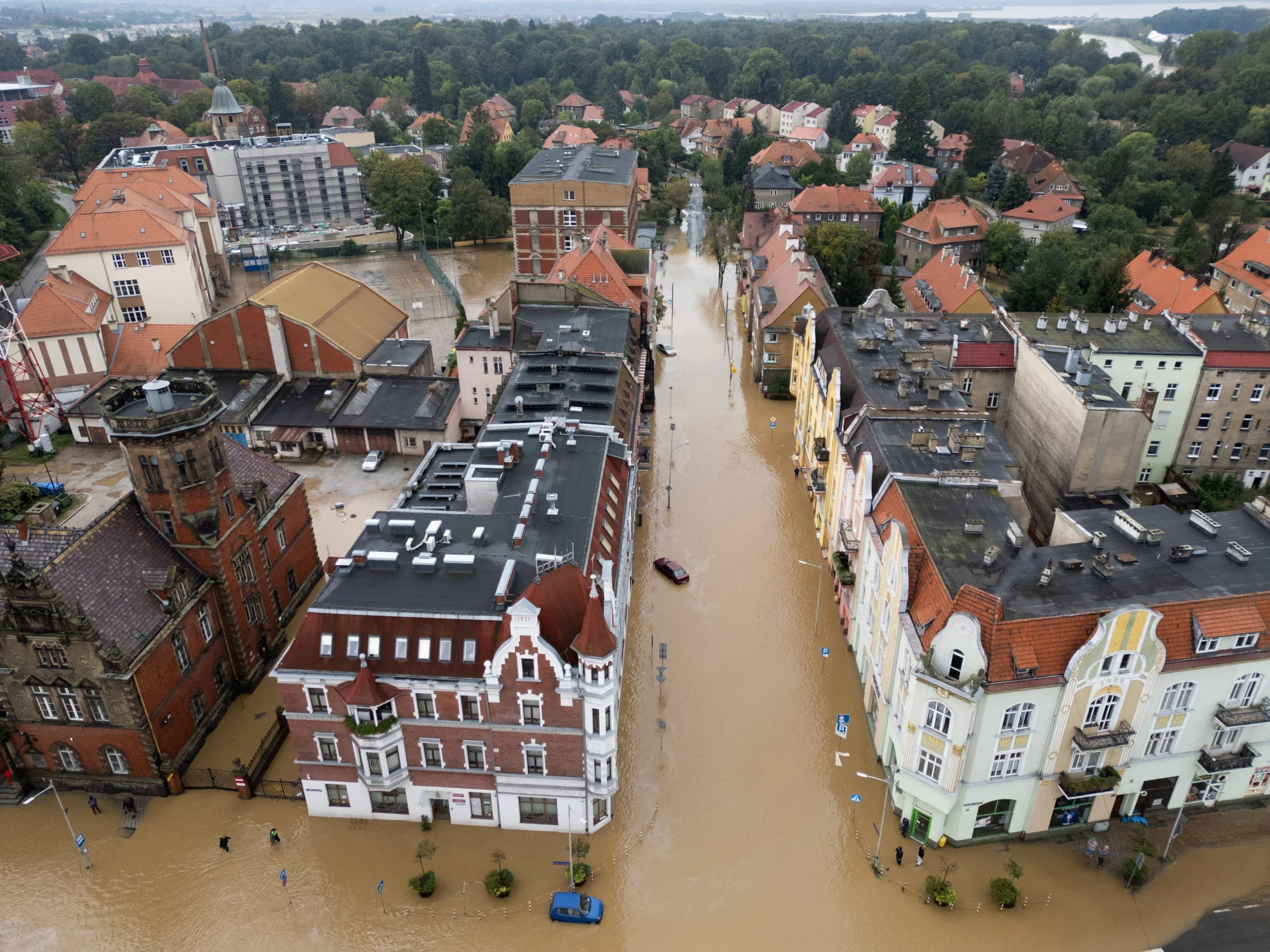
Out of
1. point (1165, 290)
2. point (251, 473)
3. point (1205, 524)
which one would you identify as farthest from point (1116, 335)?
point (251, 473)

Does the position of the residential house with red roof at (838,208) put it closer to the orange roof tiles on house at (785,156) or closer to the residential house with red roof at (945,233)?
the residential house with red roof at (945,233)

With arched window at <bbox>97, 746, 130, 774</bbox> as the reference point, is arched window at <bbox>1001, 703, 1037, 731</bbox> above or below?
above

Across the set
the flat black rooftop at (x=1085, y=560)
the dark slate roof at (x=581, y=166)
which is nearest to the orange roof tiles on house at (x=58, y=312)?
the dark slate roof at (x=581, y=166)

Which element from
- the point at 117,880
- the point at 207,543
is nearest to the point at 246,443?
the point at 207,543

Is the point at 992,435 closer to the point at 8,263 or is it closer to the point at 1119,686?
the point at 1119,686

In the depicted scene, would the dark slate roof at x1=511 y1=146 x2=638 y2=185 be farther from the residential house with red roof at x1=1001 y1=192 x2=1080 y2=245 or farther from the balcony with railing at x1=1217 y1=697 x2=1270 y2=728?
the balcony with railing at x1=1217 y1=697 x2=1270 y2=728

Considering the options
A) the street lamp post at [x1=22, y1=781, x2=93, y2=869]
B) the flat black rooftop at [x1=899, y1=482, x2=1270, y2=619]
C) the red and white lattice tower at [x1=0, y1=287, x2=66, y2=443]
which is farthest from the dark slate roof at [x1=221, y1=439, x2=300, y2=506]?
the red and white lattice tower at [x1=0, y1=287, x2=66, y2=443]
